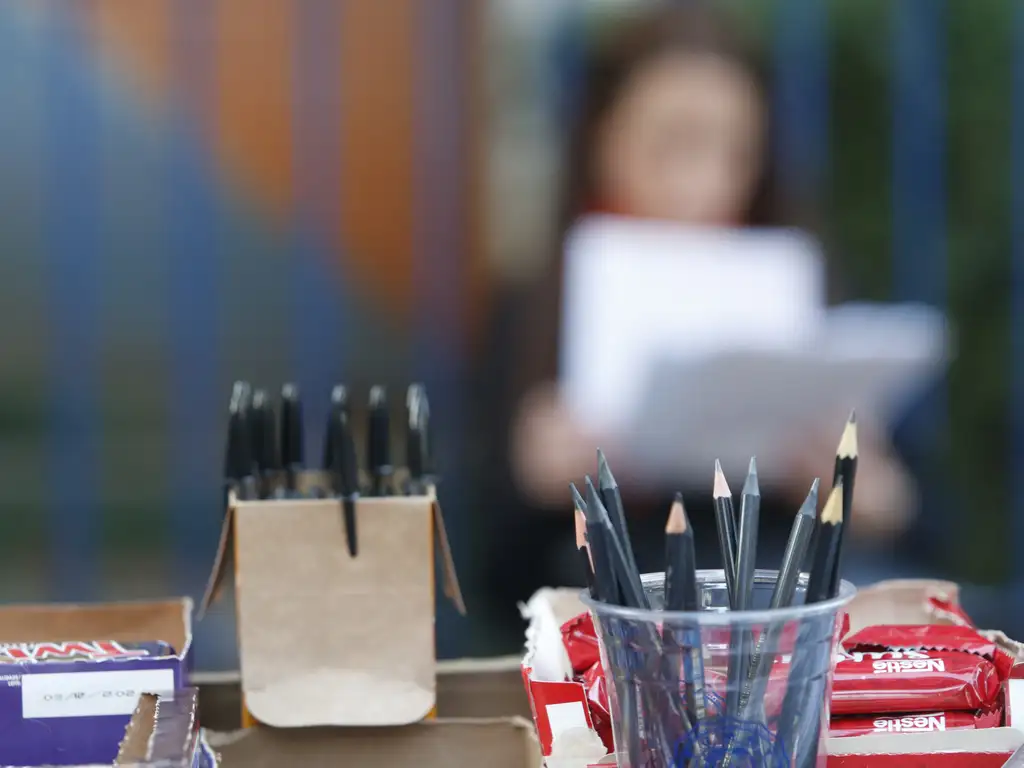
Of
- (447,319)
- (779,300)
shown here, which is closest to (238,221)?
(447,319)

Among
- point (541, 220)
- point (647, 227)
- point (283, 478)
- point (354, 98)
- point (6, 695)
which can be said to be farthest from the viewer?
point (354, 98)

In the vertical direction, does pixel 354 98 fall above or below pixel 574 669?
above

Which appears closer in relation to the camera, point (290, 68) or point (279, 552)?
point (279, 552)

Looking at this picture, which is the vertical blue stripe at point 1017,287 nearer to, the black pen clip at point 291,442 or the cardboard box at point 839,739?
the cardboard box at point 839,739

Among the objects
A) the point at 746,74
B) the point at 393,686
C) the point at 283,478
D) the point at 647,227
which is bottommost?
the point at 393,686

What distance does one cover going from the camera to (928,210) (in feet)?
7.30

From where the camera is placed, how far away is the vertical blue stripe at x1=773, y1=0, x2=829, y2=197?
2158 millimetres

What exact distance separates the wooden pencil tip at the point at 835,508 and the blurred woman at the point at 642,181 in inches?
45.5

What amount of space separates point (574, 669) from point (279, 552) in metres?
0.17

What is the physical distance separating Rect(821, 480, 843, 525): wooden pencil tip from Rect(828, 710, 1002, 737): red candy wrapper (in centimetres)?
13

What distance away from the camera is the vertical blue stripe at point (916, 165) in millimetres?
2221

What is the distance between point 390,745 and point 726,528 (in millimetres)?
237

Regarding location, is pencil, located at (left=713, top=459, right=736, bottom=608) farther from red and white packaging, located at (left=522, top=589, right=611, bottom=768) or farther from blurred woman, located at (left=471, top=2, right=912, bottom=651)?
blurred woman, located at (left=471, top=2, right=912, bottom=651)

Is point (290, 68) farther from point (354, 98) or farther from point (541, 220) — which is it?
point (541, 220)
